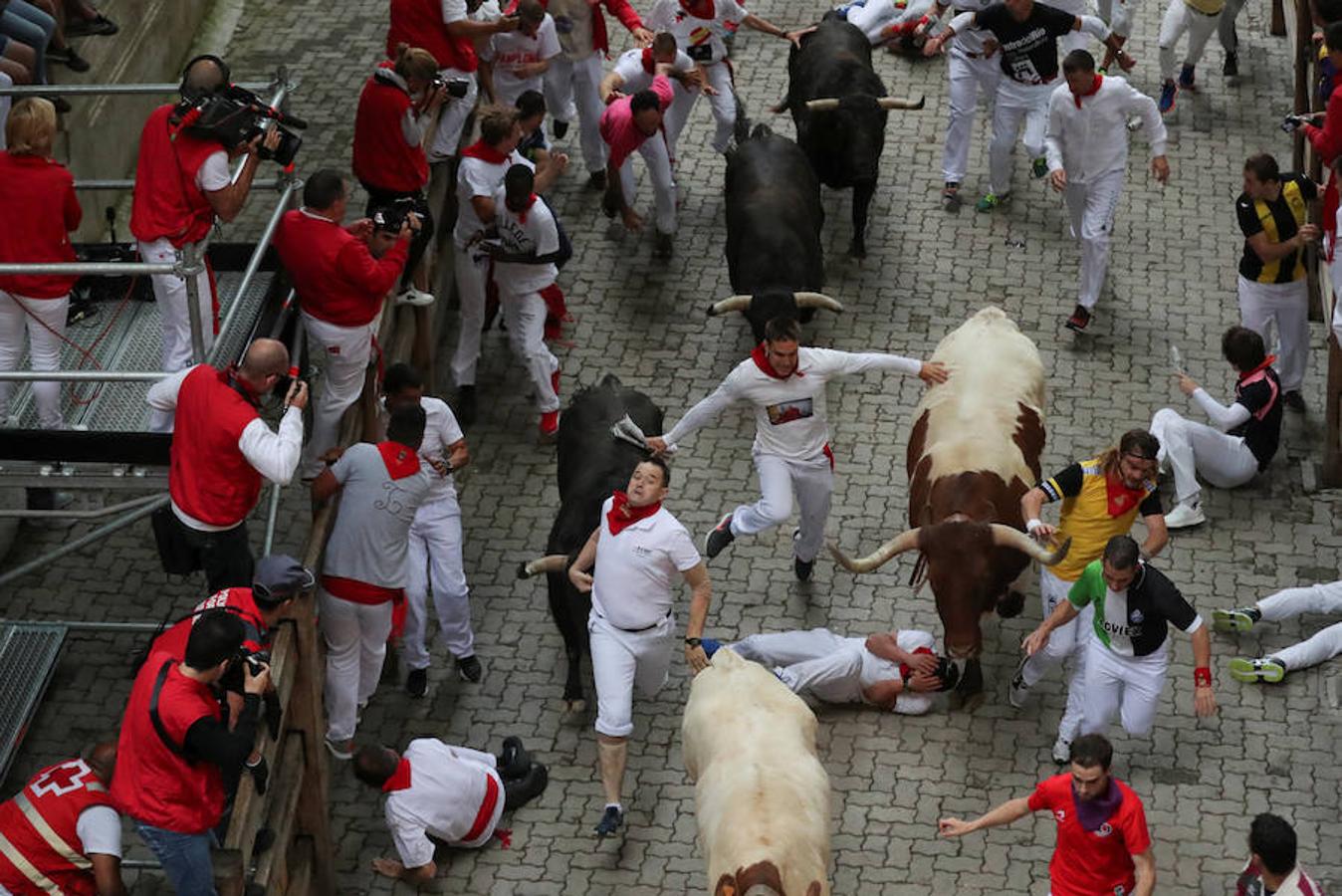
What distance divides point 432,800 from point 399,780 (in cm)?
22

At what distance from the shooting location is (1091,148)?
15578mm

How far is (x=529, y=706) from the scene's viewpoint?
1284 centimetres

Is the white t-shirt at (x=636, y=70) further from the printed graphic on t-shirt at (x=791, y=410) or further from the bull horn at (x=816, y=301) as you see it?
the printed graphic on t-shirt at (x=791, y=410)

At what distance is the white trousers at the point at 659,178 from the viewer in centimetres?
1644

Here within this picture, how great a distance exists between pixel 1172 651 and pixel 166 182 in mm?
6681

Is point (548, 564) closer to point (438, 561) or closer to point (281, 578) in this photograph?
point (438, 561)

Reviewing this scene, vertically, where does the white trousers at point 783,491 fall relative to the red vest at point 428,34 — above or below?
below

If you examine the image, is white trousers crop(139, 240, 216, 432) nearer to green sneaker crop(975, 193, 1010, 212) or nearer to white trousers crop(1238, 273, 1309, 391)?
white trousers crop(1238, 273, 1309, 391)

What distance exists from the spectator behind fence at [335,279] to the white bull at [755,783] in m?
2.71

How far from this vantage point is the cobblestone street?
39.0ft

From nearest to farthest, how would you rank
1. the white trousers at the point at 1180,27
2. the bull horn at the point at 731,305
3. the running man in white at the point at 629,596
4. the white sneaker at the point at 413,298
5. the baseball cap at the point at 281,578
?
the baseball cap at the point at 281,578 < the running man in white at the point at 629,596 < the white sneaker at the point at 413,298 < the bull horn at the point at 731,305 < the white trousers at the point at 1180,27

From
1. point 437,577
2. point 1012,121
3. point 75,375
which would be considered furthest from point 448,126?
point 75,375

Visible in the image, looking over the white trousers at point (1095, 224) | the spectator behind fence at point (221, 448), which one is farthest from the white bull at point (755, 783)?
the white trousers at point (1095, 224)

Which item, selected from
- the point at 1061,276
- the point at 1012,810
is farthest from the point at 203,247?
the point at 1061,276
